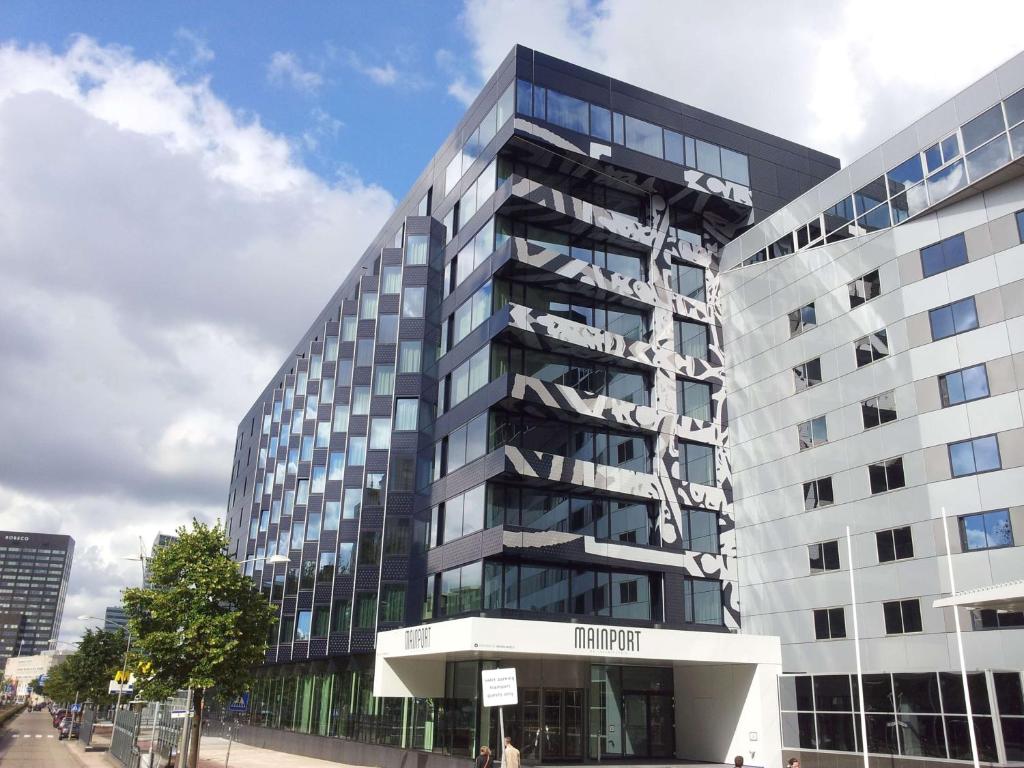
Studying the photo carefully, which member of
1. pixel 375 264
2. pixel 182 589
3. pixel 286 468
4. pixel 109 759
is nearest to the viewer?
pixel 182 589

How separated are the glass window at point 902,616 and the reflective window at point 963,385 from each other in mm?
7442

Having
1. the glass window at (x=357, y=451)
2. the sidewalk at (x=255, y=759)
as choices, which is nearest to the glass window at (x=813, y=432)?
the glass window at (x=357, y=451)

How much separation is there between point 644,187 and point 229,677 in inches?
1127

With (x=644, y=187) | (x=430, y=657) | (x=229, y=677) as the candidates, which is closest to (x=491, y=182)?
(x=644, y=187)

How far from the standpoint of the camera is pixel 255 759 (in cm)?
4312

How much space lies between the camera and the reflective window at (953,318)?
105 ft

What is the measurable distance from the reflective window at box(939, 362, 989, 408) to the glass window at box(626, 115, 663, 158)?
57.9ft

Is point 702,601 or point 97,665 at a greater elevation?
point 702,601

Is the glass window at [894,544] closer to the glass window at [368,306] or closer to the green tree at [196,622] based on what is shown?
the green tree at [196,622]

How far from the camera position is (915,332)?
33.8 meters

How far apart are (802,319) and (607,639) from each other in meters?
17.2

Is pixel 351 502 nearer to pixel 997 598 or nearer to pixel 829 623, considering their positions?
pixel 829 623

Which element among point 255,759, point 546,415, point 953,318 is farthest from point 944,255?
point 255,759

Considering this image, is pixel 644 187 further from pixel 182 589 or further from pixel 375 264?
pixel 182 589
